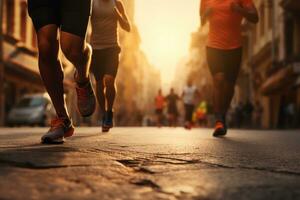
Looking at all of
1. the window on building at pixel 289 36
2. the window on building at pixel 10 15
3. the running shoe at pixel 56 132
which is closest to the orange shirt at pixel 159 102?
the window on building at pixel 289 36

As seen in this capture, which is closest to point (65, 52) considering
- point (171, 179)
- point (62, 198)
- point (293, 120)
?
point (171, 179)

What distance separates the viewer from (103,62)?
292 inches

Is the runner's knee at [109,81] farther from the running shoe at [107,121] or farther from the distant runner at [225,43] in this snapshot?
the distant runner at [225,43]

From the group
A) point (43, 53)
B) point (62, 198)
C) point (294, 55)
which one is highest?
point (294, 55)

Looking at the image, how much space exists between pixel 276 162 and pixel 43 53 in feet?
5.84

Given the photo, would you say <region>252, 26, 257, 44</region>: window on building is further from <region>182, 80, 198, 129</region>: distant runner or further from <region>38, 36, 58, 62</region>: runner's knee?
<region>38, 36, 58, 62</region>: runner's knee

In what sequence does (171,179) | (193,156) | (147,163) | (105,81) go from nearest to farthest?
(171,179) → (147,163) → (193,156) → (105,81)

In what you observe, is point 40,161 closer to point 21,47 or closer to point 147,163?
point 147,163

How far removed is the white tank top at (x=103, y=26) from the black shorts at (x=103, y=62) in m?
0.06

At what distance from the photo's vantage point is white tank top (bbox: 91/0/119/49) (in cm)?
738

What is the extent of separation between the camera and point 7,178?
2164 millimetres

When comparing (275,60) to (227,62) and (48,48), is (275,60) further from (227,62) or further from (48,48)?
(48,48)

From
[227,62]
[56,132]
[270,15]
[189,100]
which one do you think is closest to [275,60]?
[270,15]

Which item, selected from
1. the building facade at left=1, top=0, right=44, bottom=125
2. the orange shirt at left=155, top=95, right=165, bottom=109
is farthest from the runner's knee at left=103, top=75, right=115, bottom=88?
the building facade at left=1, top=0, right=44, bottom=125
